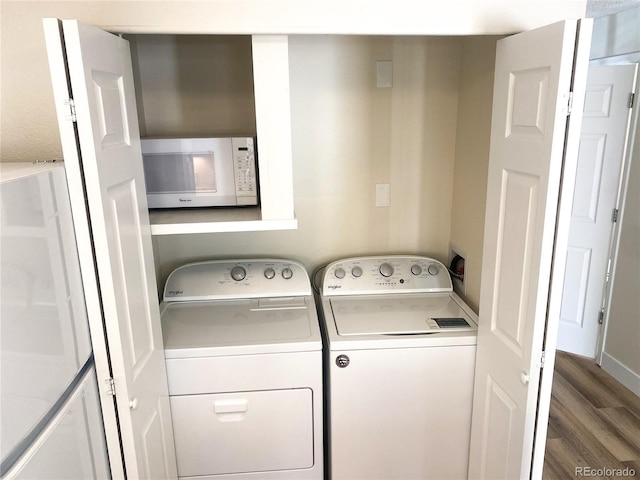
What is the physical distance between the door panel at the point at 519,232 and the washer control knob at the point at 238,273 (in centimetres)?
103

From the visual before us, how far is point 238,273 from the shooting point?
2125 millimetres

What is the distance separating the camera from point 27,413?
0.93 m

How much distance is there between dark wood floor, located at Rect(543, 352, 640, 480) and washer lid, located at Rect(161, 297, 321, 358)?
144 cm

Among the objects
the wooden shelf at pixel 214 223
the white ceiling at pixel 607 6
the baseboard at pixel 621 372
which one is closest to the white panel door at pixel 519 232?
the wooden shelf at pixel 214 223

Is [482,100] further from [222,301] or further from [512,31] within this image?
[222,301]

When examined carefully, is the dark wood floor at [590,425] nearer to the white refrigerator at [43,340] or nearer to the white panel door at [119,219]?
the white panel door at [119,219]

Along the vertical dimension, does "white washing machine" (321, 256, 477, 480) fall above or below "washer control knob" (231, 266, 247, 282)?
below

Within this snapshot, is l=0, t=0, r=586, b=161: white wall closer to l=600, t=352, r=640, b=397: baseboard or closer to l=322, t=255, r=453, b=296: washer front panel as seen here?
l=322, t=255, r=453, b=296: washer front panel

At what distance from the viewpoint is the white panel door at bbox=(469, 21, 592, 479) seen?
1.22m

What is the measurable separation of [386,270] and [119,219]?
4.22 ft

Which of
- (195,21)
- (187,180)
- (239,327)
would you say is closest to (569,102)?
(195,21)

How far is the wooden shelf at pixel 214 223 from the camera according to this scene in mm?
1581

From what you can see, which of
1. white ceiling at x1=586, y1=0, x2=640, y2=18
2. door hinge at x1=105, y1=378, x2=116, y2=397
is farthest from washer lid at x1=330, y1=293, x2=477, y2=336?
white ceiling at x1=586, y1=0, x2=640, y2=18

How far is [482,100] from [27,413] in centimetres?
177
